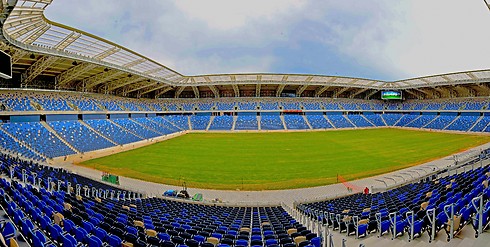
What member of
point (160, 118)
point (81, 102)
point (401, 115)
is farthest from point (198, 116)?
point (401, 115)

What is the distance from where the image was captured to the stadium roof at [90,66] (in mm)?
23250

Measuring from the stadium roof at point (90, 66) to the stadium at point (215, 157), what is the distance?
25 centimetres

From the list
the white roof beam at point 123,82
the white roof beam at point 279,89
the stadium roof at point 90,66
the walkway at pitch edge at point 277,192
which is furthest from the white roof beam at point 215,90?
the walkway at pitch edge at point 277,192

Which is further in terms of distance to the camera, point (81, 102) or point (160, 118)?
point (160, 118)

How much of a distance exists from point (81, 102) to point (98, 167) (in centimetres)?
2337

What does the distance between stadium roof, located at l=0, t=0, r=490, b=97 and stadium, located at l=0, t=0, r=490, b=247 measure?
25 centimetres

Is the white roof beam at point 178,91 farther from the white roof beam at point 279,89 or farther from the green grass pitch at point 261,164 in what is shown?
the green grass pitch at point 261,164

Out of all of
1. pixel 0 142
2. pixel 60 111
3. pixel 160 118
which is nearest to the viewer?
pixel 0 142

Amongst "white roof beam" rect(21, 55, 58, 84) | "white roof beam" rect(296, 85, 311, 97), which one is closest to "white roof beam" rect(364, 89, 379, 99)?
"white roof beam" rect(296, 85, 311, 97)

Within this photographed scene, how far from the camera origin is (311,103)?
7200 centimetres

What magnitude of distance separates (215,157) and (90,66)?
803 inches

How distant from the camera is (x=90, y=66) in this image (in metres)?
35.3

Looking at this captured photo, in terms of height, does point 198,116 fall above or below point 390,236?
above

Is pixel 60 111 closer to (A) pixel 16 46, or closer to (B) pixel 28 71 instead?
(B) pixel 28 71
